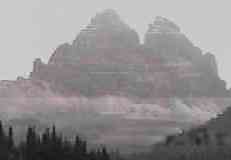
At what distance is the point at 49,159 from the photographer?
107125 millimetres

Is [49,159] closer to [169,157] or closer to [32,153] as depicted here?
[32,153]

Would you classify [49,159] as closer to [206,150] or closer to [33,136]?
[33,136]

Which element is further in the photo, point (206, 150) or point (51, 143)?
point (206, 150)

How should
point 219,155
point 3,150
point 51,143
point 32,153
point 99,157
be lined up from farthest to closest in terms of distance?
1. point 219,155
2. point 99,157
3. point 51,143
4. point 32,153
5. point 3,150

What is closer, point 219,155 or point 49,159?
point 49,159

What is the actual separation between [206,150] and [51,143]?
9015 cm

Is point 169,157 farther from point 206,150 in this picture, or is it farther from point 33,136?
point 33,136

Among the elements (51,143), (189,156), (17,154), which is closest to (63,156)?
(51,143)

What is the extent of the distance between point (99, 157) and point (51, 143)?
56.0 ft

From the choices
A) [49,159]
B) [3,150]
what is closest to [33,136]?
[49,159]

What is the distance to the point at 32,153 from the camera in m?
105

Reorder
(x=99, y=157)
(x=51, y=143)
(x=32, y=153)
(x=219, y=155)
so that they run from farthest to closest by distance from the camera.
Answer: (x=219, y=155) → (x=99, y=157) → (x=51, y=143) → (x=32, y=153)

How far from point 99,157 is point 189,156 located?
65725 mm

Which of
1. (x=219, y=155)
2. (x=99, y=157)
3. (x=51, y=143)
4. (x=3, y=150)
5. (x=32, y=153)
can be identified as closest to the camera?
(x=3, y=150)
